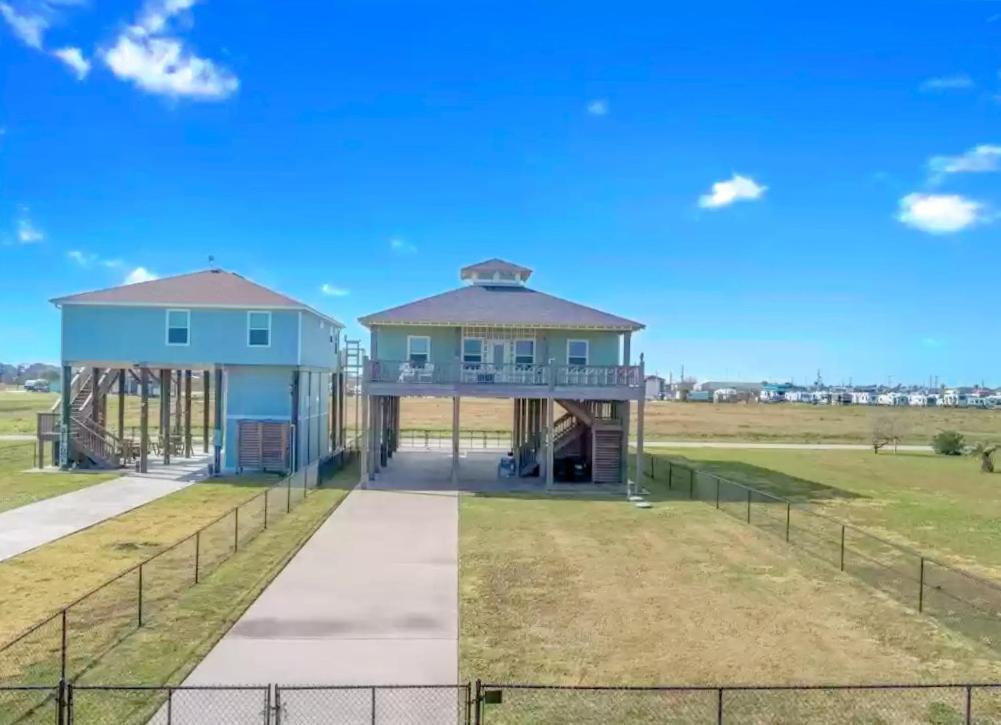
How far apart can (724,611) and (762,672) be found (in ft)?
9.56

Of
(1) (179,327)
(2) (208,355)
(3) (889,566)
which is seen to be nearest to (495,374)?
(2) (208,355)

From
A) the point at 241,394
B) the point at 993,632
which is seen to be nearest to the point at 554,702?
the point at 993,632

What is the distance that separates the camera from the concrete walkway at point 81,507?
18203 millimetres

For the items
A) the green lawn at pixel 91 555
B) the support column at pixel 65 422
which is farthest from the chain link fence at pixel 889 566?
the support column at pixel 65 422

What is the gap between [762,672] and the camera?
10820mm

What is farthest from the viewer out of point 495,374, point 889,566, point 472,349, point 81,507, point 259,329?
point 259,329

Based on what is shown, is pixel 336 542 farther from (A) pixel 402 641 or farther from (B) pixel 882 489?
(B) pixel 882 489

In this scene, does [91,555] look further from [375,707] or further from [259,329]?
[259,329]

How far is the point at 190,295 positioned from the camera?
104ft

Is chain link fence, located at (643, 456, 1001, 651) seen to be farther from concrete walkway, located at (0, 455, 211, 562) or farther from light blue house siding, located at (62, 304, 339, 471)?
concrete walkway, located at (0, 455, 211, 562)

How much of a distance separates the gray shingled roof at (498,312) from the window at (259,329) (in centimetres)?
481

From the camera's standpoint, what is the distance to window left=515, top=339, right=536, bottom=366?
30250 millimetres

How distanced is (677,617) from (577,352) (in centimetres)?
1772

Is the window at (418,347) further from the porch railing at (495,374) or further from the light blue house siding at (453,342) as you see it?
the porch railing at (495,374)
